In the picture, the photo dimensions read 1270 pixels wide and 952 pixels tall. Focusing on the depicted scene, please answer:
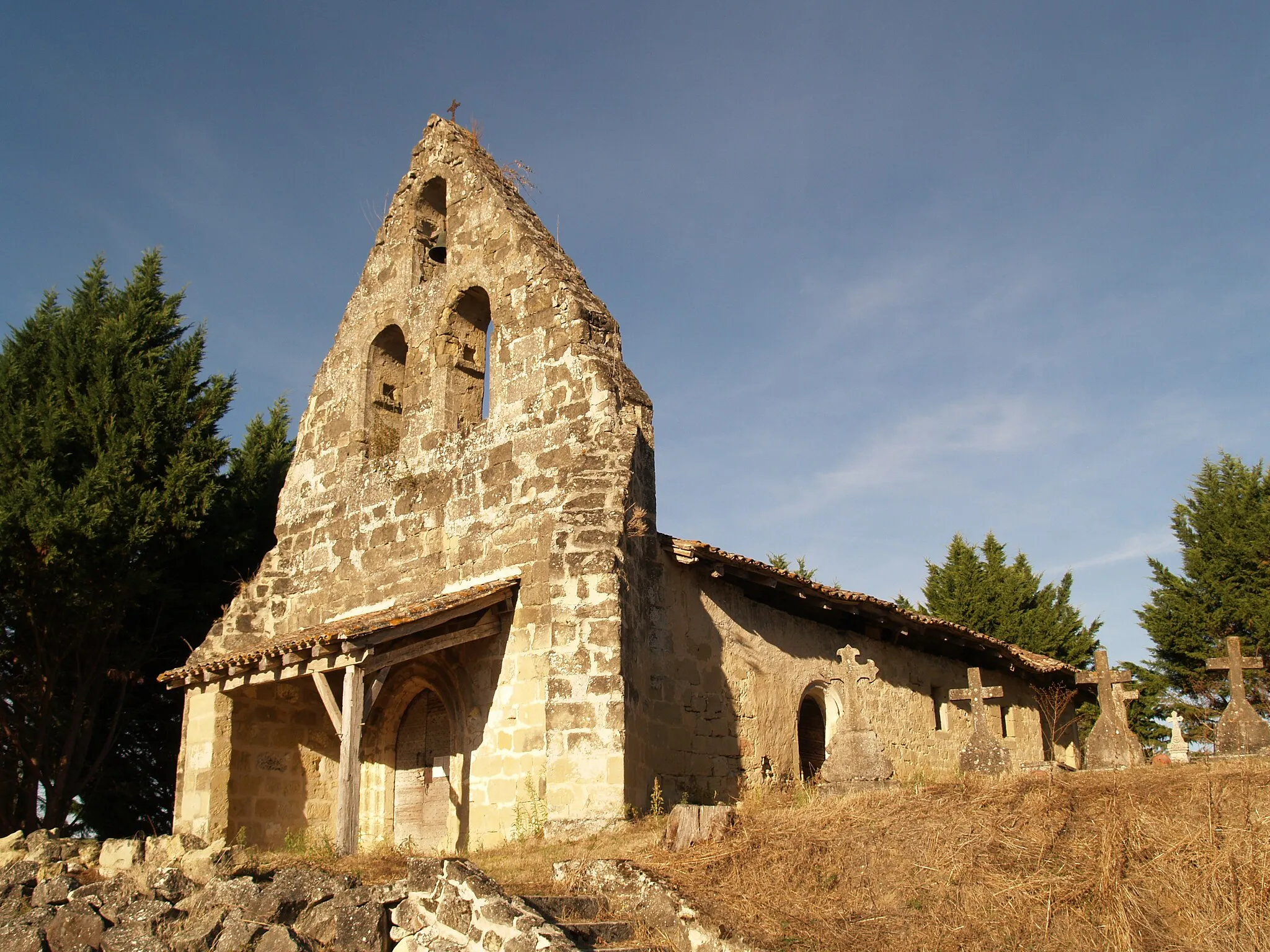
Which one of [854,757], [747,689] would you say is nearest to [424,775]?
[747,689]

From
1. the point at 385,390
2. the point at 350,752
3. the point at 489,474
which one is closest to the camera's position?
the point at 350,752

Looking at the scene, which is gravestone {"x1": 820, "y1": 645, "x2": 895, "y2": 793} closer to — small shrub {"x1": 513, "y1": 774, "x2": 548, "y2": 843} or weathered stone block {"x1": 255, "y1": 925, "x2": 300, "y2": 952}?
small shrub {"x1": 513, "y1": 774, "x2": 548, "y2": 843}

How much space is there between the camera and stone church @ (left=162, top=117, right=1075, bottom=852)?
10.5 m

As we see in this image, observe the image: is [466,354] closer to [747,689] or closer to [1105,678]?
[747,689]

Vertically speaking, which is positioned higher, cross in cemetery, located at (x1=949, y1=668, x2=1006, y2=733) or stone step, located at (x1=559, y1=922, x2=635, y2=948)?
cross in cemetery, located at (x1=949, y1=668, x2=1006, y2=733)

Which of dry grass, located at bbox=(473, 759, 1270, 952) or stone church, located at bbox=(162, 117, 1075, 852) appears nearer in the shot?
dry grass, located at bbox=(473, 759, 1270, 952)

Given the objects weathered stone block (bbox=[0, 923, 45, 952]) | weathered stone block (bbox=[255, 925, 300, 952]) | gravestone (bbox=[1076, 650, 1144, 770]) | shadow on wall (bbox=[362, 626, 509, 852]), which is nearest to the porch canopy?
shadow on wall (bbox=[362, 626, 509, 852])

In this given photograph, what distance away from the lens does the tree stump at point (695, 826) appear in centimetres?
819

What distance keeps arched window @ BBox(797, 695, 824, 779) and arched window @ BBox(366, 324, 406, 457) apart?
6417 mm

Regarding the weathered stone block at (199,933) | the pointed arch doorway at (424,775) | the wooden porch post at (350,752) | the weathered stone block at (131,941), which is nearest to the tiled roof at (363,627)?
the wooden porch post at (350,752)

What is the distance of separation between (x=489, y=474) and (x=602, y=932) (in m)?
6.31

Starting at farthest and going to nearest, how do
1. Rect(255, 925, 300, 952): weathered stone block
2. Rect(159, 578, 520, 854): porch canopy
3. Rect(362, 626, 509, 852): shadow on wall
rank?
Rect(362, 626, 509, 852): shadow on wall < Rect(159, 578, 520, 854): porch canopy < Rect(255, 925, 300, 952): weathered stone block

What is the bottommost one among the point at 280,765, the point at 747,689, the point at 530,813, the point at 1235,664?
the point at 530,813

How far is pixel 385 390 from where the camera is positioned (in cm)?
1477
